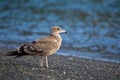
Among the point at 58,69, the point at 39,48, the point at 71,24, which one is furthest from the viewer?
the point at 71,24

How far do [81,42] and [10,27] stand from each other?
216 inches

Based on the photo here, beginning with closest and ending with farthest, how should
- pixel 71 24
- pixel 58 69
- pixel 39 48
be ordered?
1. pixel 58 69
2. pixel 39 48
3. pixel 71 24

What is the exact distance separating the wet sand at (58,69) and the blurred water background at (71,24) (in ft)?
6.41

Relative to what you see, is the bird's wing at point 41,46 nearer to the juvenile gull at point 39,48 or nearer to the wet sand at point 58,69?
the juvenile gull at point 39,48

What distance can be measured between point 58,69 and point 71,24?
41.9 ft

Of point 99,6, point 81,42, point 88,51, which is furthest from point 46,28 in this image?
point 99,6

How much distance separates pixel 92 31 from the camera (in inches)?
856

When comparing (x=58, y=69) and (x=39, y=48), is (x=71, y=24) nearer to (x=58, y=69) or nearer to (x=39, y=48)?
(x=39, y=48)

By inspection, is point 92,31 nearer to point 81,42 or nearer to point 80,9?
point 81,42

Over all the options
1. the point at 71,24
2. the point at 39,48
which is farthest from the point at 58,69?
the point at 71,24

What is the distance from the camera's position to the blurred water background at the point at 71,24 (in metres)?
17.6

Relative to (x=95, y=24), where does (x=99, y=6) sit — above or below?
above

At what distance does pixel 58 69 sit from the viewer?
472 inches

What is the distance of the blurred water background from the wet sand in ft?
6.41
